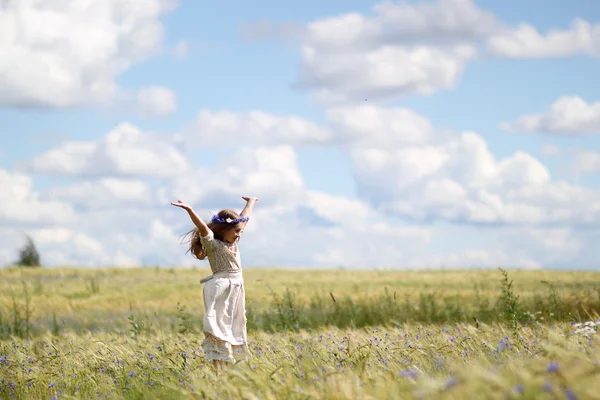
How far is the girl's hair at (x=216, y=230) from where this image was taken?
27.6ft

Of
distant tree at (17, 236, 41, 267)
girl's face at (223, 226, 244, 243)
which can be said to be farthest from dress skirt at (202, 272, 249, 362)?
distant tree at (17, 236, 41, 267)

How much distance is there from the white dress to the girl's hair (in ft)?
0.40

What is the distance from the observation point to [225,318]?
8.33 m

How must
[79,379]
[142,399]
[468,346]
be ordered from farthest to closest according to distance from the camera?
[79,379] → [468,346] → [142,399]

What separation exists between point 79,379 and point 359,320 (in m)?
6.89

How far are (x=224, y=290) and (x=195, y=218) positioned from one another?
37.8 inches

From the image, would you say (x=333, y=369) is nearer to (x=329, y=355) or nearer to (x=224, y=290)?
(x=329, y=355)

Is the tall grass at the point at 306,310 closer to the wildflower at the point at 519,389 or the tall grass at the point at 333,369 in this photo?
the tall grass at the point at 333,369

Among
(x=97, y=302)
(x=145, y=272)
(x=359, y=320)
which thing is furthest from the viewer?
(x=145, y=272)

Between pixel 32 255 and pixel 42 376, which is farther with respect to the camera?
pixel 32 255

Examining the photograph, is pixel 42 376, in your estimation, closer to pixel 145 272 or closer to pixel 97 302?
pixel 97 302

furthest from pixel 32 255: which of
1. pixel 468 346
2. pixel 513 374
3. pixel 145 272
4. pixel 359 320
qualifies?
pixel 513 374

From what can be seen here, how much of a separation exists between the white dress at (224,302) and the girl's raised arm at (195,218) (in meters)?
0.09

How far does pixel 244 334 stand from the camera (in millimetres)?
8398
